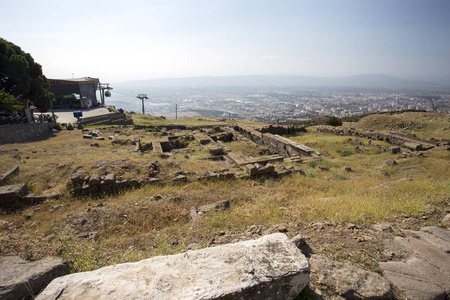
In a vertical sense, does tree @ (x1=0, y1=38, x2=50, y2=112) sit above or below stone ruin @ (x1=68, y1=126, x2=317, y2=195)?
above

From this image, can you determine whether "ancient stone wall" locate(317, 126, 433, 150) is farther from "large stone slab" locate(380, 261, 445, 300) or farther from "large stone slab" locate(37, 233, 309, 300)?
"large stone slab" locate(37, 233, 309, 300)

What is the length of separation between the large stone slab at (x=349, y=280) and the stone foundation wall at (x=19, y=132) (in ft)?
69.7

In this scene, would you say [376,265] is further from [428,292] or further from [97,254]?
[97,254]

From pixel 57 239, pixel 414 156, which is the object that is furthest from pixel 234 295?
pixel 414 156

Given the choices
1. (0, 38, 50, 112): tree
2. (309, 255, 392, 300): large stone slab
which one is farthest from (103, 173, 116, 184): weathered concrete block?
(0, 38, 50, 112): tree

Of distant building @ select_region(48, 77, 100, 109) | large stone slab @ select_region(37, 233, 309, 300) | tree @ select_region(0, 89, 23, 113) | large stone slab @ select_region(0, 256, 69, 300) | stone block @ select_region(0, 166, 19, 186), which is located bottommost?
stone block @ select_region(0, 166, 19, 186)

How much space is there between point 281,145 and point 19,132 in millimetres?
21332

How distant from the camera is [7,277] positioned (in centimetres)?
276

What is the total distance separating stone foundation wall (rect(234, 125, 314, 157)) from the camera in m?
Result: 14.6

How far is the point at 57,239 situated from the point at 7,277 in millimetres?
1993

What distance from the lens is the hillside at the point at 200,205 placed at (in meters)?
4.05

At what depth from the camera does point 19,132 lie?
1655 centimetres

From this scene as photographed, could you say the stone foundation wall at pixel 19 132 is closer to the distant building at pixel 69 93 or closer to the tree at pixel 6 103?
the tree at pixel 6 103

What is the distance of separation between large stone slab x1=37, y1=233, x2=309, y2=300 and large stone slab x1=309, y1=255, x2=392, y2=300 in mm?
837
